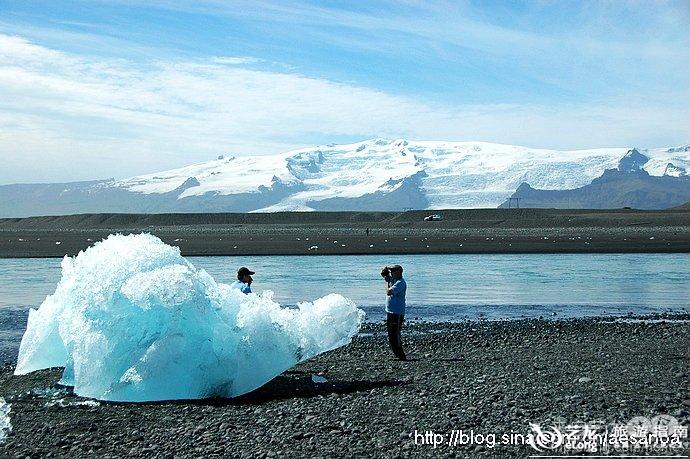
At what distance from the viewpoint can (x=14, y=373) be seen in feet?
47.1

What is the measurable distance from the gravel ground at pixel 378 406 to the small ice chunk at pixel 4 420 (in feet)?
0.32

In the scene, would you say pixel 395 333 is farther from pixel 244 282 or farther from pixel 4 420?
pixel 4 420

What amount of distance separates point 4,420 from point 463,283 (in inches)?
835

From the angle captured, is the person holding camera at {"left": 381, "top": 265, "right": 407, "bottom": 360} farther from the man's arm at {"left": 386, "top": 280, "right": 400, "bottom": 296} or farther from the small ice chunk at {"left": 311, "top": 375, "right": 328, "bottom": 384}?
the small ice chunk at {"left": 311, "top": 375, "right": 328, "bottom": 384}

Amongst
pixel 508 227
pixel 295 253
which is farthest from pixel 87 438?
pixel 508 227

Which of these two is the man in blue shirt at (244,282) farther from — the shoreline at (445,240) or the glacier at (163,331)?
the shoreline at (445,240)

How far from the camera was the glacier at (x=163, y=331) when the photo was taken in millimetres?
12141

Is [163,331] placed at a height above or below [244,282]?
below

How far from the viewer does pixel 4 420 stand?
10961 millimetres

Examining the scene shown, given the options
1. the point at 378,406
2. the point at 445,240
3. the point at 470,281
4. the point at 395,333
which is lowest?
the point at 445,240

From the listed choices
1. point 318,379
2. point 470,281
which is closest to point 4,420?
point 318,379

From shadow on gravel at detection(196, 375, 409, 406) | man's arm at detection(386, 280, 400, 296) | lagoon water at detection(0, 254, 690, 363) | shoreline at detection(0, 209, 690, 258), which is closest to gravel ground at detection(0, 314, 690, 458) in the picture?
shadow on gravel at detection(196, 375, 409, 406)

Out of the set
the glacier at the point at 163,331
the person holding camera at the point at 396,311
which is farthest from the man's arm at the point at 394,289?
the glacier at the point at 163,331

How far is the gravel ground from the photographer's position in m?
9.39
